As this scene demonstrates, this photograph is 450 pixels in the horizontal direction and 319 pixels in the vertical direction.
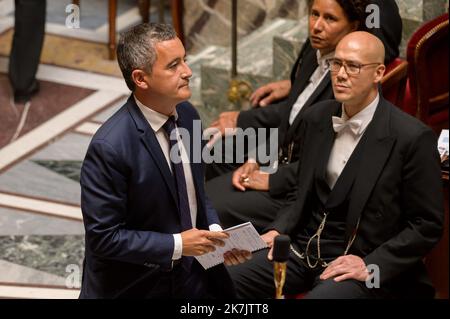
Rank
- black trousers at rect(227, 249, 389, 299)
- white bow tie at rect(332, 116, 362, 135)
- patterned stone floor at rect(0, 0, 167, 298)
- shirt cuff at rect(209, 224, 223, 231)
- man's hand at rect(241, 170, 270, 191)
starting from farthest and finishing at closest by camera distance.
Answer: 1. patterned stone floor at rect(0, 0, 167, 298)
2. man's hand at rect(241, 170, 270, 191)
3. black trousers at rect(227, 249, 389, 299)
4. white bow tie at rect(332, 116, 362, 135)
5. shirt cuff at rect(209, 224, 223, 231)

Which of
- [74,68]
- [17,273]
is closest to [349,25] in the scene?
[17,273]

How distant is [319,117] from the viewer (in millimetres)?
3697

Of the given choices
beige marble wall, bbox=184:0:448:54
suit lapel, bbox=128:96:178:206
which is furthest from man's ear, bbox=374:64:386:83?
beige marble wall, bbox=184:0:448:54

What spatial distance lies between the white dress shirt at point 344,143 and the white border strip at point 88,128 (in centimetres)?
209

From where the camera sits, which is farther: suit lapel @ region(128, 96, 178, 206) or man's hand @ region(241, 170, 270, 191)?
man's hand @ region(241, 170, 270, 191)

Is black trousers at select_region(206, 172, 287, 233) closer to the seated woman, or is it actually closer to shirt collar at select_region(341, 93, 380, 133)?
the seated woman

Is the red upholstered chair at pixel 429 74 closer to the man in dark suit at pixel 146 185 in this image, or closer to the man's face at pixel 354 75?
the man's face at pixel 354 75

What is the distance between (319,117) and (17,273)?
4.88 feet

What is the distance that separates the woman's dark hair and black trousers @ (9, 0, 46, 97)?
2328mm

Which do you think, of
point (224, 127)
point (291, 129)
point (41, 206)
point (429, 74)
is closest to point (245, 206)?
point (291, 129)

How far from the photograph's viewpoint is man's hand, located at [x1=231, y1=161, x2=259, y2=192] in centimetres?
422

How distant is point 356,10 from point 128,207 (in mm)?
1369

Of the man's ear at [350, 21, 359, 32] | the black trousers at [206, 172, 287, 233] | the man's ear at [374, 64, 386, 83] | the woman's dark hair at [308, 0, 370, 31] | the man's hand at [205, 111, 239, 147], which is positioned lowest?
the black trousers at [206, 172, 287, 233]
